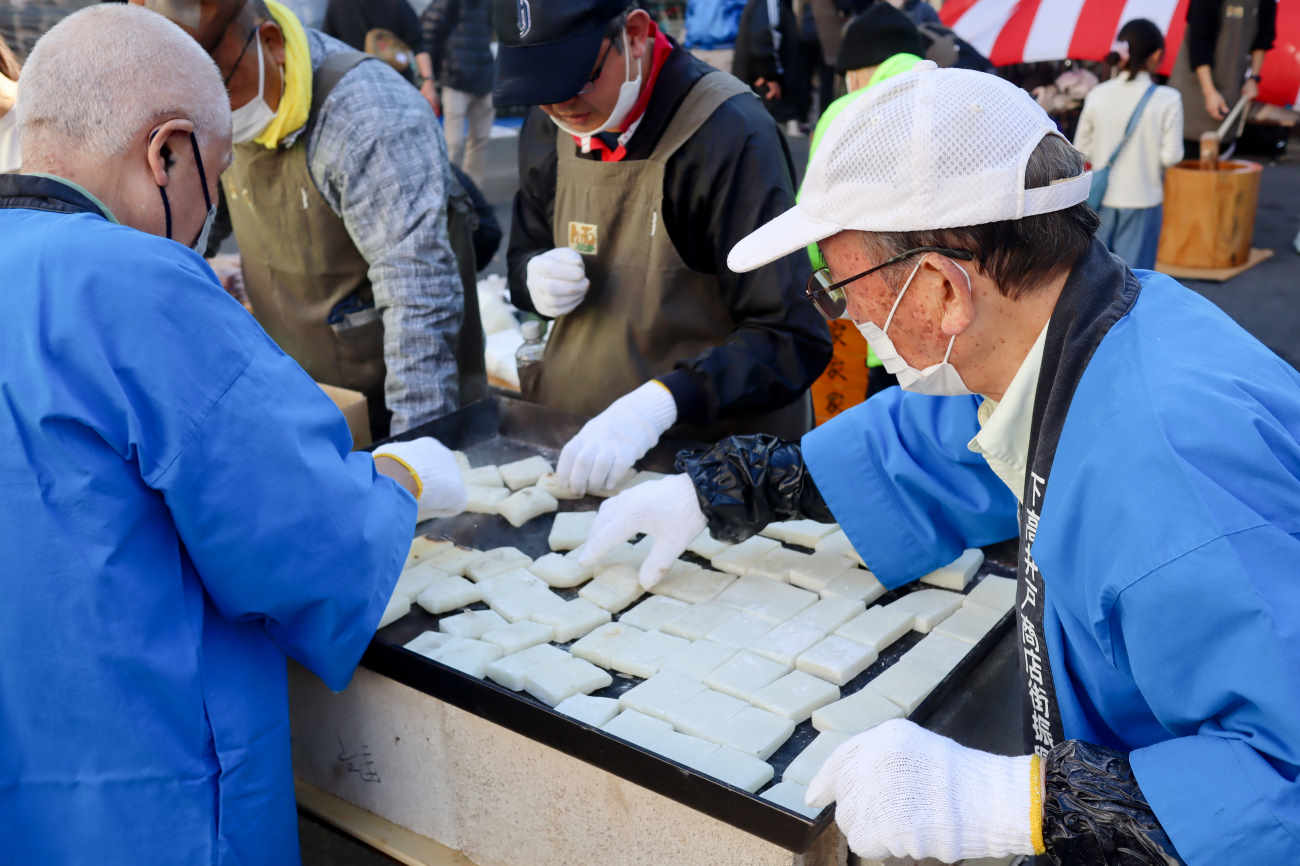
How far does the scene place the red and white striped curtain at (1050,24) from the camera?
7.84 meters

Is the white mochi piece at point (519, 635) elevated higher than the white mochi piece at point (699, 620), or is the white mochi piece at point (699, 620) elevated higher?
the white mochi piece at point (699, 620)

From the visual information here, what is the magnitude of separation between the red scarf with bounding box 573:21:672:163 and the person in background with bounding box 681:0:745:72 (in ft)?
24.9

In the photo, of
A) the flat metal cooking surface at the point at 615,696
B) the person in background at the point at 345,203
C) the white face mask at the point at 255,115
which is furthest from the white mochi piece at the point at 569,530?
the white face mask at the point at 255,115

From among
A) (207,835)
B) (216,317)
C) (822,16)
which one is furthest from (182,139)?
(822,16)

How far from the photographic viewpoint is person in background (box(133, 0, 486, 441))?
9.28 ft

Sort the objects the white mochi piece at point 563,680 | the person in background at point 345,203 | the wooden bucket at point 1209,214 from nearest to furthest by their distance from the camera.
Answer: the white mochi piece at point 563,680 → the person in background at point 345,203 → the wooden bucket at point 1209,214

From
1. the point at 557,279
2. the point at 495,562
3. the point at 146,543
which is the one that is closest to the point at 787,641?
the point at 495,562

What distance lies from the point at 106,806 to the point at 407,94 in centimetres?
210

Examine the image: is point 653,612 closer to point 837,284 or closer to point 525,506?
point 525,506

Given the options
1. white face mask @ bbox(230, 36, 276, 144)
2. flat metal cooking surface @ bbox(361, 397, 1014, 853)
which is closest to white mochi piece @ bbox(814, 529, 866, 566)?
flat metal cooking surface @ bbox(361, 397, 1014, 853)

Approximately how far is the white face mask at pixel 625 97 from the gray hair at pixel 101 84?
112cm

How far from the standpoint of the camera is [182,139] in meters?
1.84

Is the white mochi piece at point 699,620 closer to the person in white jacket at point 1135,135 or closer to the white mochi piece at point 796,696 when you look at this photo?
the white mochi piece at point 796,696

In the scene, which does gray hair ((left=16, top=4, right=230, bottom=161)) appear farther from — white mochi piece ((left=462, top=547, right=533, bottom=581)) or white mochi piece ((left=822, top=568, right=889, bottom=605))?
white mochi piece ((left=822, top=568, right=889, bottom=605))
